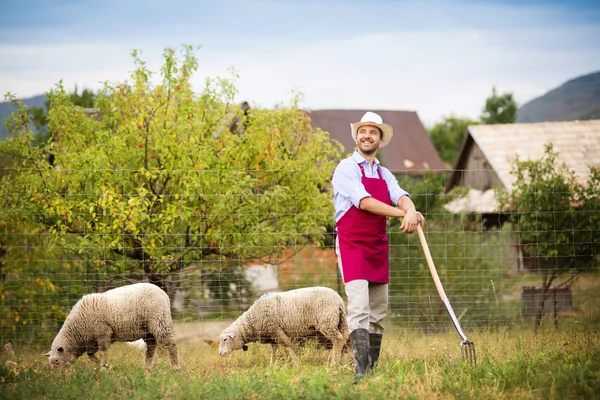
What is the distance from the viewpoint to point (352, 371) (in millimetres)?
6664

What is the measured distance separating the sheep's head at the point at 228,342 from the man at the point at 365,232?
2160 millimetres

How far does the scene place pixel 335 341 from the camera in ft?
26.5

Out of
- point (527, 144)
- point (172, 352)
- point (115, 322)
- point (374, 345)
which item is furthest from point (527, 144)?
point (115, 322)

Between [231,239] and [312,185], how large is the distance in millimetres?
1432

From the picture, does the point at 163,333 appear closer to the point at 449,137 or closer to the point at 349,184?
the point at 349,184

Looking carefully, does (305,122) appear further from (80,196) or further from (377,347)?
(377,347)

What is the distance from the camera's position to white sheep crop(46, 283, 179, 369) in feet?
25.8

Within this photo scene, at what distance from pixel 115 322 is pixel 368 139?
3.47m

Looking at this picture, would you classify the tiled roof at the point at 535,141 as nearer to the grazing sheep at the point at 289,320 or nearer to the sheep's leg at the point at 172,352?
the grazing sheep at the point at 289,320

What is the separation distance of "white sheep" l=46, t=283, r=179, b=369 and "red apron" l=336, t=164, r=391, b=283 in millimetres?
2523

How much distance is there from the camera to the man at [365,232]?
6.22 m

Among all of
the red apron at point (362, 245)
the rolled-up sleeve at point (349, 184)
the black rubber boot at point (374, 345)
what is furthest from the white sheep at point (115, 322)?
the rolled-up sleeve at point (349, 184)

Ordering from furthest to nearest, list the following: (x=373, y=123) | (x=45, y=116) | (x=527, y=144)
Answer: (x=527, y=144)
(x=45, y=116)
(x=373, y=123)

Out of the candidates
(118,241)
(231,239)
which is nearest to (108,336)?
(118,241)
